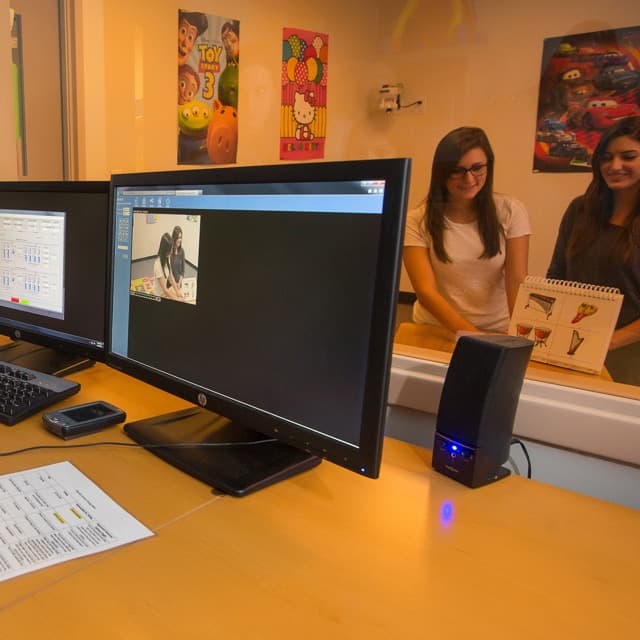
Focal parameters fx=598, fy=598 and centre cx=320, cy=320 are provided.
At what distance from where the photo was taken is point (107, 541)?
2.27 feet

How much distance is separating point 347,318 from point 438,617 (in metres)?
0.34

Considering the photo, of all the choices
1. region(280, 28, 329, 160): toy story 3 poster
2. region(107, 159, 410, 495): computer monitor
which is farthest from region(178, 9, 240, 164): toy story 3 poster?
region(107, 159, 410, 495): computer monitor

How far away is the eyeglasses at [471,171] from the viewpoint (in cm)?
156

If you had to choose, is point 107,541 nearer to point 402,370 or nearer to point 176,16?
point 402,370

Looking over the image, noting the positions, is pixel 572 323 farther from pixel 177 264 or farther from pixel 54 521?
pixel 54 521

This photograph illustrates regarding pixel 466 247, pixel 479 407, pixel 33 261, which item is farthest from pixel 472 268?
pixel 33 261

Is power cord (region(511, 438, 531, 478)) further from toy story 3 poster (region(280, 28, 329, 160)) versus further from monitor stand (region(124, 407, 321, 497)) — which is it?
toy story 3 poster (region(280, 28, 329, 160))

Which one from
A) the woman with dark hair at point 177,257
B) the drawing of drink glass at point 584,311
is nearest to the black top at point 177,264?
the woman with dark hair at point 177,257

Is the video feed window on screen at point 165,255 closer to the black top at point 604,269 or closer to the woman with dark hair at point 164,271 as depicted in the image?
the woman with dark hair at point 164,271

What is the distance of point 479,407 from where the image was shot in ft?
2.80

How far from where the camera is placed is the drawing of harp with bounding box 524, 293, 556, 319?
1.18m

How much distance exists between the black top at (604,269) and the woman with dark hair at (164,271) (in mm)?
784

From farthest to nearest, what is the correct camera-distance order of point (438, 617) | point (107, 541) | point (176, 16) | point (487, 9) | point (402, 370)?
point (176, 16) → point (487, 9) → point (402, 370) → point (107, 541) → point (438, 617)

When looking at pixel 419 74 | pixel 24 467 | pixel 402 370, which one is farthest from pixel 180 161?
pixel 24 467
